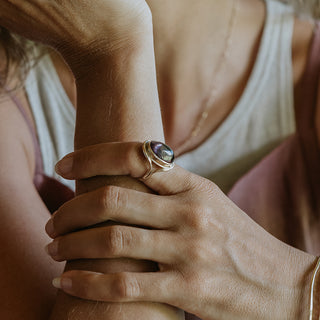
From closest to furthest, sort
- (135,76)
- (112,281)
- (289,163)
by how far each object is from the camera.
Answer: (112,281) < (135,76) < (289,163)

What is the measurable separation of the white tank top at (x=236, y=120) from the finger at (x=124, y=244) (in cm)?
46

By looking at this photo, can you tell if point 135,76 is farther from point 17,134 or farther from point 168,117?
point 168,117

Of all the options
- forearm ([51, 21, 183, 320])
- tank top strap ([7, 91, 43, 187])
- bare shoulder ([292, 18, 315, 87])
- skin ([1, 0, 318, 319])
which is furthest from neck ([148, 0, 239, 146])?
forearm ([51, 21, 183, 320])

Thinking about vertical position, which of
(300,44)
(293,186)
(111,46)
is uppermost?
(111,46)

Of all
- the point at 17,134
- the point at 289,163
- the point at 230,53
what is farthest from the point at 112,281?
the point at 230,53

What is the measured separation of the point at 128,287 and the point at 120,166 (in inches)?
6.3

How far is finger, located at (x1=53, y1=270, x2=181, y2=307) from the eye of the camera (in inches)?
23.7

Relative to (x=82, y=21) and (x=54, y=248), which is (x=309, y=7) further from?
(x=54, y=248)

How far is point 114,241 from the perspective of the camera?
61cm

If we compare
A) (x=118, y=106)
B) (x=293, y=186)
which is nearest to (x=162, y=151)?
(x=118, y=106)

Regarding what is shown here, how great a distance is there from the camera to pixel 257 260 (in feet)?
2.28

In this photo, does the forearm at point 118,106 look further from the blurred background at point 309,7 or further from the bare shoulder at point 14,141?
the blurred background at point 309,7

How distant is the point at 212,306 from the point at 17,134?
530 mm

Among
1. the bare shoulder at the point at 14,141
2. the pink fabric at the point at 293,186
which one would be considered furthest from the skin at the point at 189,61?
the bare shoulder at the point at 14,141
